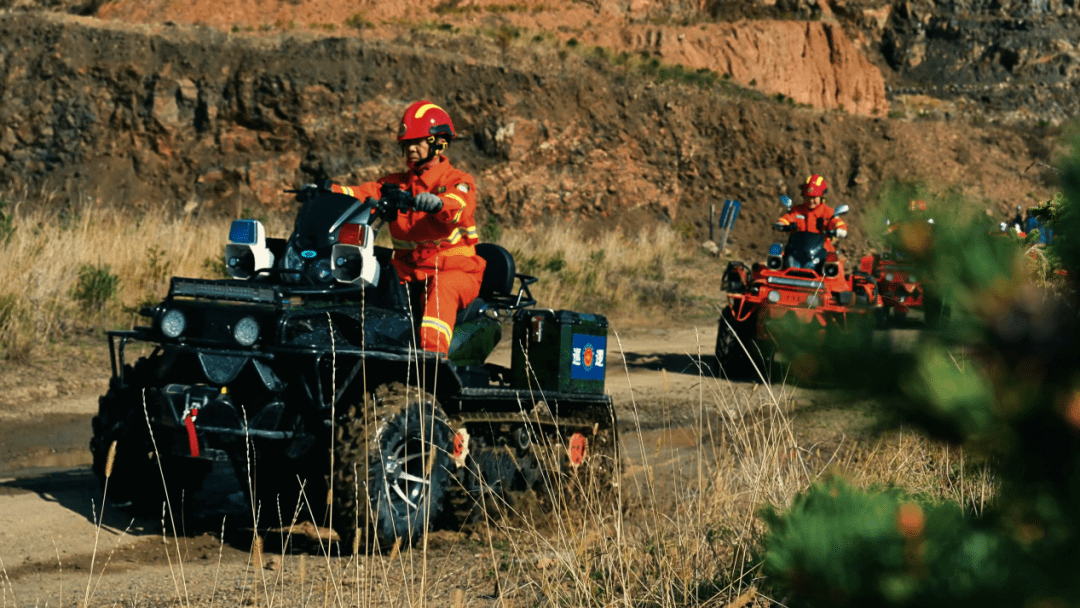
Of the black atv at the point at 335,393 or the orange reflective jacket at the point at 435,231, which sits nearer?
the black atv at the point at 335,393

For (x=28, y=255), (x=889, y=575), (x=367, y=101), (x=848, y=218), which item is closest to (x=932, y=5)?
(x=848, y=218)

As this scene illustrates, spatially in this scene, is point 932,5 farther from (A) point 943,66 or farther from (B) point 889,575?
(B) point 889,575

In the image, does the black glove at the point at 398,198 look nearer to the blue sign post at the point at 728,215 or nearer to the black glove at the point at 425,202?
the black glove at the point at 425,202

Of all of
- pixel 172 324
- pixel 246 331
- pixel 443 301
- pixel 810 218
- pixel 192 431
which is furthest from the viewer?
pixel 810 218

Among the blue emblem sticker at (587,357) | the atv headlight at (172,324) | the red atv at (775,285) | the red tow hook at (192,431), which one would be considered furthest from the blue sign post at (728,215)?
the red tow hook at (192,431)

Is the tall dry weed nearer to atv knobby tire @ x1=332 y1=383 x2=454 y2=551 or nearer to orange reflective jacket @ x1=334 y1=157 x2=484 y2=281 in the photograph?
orange reflective jacket @ x1=334 y1=157 x2=484 y2=281

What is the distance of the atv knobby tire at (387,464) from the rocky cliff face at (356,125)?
22859mm

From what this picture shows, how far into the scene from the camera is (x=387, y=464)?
18.1ft

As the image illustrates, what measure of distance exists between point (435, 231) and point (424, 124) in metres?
0.61

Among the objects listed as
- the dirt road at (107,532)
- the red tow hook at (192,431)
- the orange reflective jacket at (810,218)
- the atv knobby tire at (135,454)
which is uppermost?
the orange reflective jacket at (810,218)

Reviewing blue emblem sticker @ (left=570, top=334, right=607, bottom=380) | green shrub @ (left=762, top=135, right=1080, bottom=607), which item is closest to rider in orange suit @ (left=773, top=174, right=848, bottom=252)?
blue emblem sticker @ (left=570, top=334, right=607, bottom=380)

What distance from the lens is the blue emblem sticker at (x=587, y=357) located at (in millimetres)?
6809

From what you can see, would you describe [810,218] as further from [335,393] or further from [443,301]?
[335,393]

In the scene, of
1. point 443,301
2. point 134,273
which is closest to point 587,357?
point 443,301
